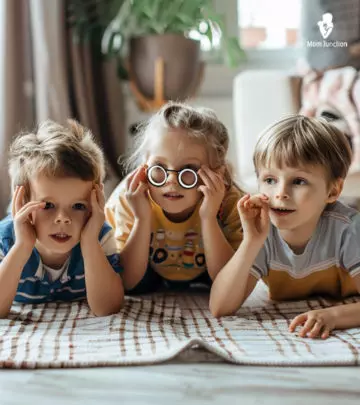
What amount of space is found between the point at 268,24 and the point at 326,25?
2.65 ft

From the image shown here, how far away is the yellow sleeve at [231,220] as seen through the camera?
1664mm

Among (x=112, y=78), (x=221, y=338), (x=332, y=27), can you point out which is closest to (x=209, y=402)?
(x=221, y=338)

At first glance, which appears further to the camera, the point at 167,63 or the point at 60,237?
the point at 167,63

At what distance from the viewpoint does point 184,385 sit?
1120mm

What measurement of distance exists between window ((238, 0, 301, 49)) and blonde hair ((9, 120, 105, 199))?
2.18 metres


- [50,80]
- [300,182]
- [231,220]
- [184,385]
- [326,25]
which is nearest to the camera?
[184,385]

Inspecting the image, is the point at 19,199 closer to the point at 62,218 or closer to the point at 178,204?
the point at 62,218

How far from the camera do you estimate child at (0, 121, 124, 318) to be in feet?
4.75

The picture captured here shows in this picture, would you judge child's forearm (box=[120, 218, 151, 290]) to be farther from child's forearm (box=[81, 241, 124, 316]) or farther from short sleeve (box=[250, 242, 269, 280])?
short sleeve (box=[250, 242, 269, 280])

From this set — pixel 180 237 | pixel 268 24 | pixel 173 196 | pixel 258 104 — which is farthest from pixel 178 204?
pixel 268 24

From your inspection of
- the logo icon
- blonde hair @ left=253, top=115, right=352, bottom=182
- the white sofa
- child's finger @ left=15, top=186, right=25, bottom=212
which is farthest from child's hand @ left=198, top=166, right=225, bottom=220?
the logo icon

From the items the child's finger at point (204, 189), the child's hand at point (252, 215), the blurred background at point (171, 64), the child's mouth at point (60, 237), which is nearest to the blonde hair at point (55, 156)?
the child's mouth at point (60, 237)

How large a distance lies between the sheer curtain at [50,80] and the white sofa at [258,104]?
824 millimetres

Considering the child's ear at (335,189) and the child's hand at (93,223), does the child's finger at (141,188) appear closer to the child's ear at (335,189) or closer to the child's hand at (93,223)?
the child's hand at (93,223)
